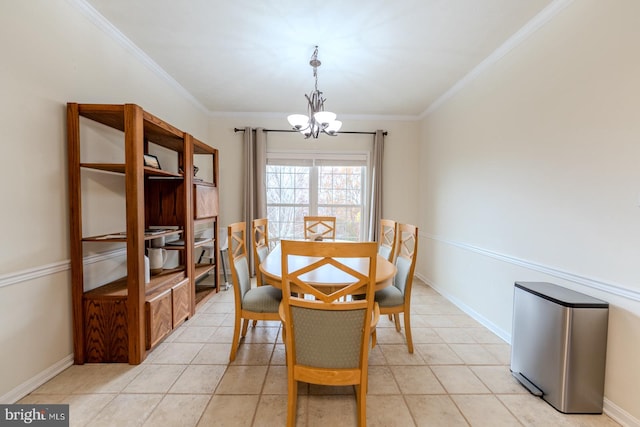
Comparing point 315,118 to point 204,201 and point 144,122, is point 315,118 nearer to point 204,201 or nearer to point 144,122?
point 144,122

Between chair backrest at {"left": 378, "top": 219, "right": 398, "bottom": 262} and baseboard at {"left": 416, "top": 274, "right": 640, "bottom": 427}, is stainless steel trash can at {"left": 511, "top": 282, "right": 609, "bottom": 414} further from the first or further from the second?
chair backrest at {"left": 378, "top": 219, "right": 398, "bottom": 262}

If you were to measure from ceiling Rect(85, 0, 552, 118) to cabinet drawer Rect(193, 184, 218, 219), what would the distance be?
132cm

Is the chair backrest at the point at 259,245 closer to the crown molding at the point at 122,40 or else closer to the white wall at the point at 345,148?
the white wall at the point at 345,148

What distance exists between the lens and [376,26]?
2158 millimetres

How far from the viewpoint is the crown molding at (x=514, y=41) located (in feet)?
6.28

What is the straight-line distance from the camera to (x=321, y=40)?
234cm

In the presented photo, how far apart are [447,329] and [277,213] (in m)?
2.97

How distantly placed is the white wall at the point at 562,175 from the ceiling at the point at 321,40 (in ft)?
1.28

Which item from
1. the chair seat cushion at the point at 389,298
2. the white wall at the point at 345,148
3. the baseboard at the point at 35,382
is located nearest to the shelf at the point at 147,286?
the baseboard at the point at 35,382

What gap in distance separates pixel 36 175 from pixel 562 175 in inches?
141

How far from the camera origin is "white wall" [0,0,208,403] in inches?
60.4

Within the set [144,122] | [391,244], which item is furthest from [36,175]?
[391,244]

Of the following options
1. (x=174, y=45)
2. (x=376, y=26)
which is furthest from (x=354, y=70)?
(x=174, y=45)

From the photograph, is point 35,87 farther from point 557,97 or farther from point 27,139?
point 557,97
